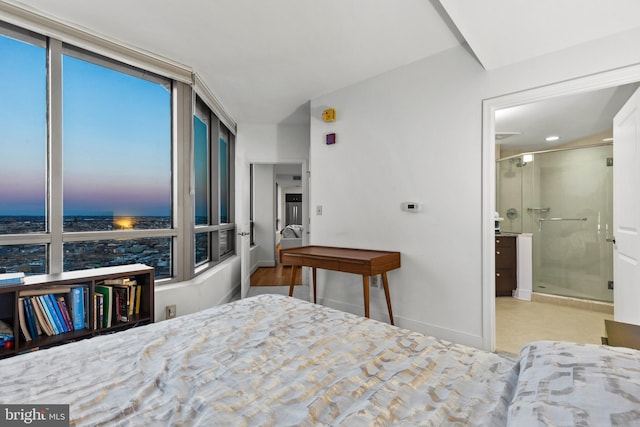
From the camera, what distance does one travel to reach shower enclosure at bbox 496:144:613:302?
12.6 ft

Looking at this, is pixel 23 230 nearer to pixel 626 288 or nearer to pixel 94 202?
pixel 94 202

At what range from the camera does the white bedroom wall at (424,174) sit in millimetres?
2383

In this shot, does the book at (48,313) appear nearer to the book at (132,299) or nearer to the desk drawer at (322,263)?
the book at (132,299)

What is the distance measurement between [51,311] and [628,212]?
383 centimetres

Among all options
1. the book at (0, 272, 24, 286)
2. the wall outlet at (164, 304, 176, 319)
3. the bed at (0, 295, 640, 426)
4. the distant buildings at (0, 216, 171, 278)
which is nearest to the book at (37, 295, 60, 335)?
the book at (0, 272, 24, 286)

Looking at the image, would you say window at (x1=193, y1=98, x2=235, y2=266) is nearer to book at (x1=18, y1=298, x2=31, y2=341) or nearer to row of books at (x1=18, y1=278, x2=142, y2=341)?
row of books at (x1=18, y1=278, x2=142, y2=341)

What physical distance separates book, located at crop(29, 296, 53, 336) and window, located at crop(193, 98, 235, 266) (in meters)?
1.55

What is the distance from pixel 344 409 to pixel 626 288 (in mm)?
2495

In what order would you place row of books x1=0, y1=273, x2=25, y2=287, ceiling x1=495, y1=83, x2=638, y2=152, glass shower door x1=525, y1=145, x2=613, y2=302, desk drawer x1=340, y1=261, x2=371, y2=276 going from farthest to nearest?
glass shower door x1=525, y1=145, x2=613, y2=302 → ceiling x1=495, y1=83, x2=638, y2=152 → desk drawer x1=340, y1=261, x2=371, y2=276 → row of books x1=0, y1=273, x2=25, y2=287

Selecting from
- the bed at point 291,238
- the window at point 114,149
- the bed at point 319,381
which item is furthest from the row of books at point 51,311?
the bed at point 291,238

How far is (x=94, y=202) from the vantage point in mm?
2492

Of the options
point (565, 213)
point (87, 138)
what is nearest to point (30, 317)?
point (87, 138)

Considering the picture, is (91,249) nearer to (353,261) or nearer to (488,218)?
(353,261)

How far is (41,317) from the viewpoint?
6.25 feet
